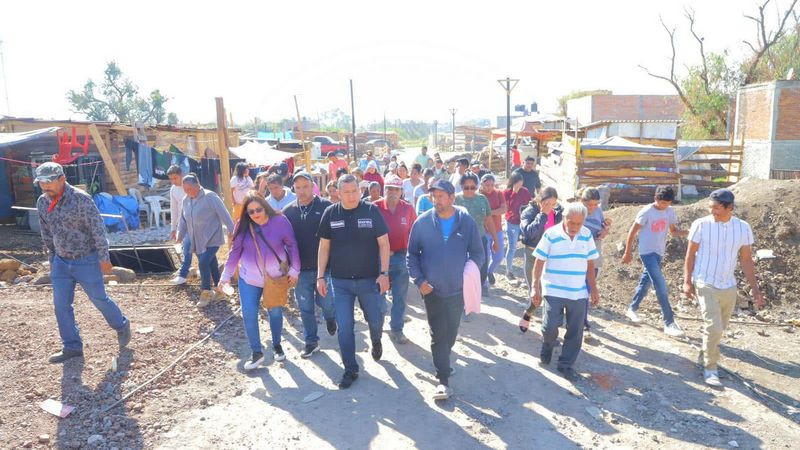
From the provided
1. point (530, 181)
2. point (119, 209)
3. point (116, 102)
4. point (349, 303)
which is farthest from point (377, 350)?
point (116, 102)

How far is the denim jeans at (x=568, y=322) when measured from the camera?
4668 mm

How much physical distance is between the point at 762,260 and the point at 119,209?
1324cm

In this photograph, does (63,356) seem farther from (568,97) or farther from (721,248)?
(568,97)

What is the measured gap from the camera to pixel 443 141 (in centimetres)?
5500

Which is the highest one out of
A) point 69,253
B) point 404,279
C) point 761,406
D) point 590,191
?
point 590,191

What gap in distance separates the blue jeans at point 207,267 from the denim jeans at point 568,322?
13.6ft

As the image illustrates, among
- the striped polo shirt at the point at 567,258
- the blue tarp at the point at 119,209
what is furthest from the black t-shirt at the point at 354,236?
the blue tarp at the point at 119,209

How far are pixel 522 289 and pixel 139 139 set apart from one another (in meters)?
9.91

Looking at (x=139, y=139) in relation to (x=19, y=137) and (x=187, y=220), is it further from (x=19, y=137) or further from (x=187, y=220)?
(x=187, y=220)

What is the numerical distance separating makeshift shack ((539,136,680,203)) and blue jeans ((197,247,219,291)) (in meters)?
10.6

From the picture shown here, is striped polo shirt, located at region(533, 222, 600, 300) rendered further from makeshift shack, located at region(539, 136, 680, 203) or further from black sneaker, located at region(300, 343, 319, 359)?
makeshift shack, located at region(539, 136, 680, 203)

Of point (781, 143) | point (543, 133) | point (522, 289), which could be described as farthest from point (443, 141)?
point (522, 289)

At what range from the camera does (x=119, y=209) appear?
13.2 meters

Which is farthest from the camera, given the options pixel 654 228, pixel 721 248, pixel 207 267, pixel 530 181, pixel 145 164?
pixel 145 164
